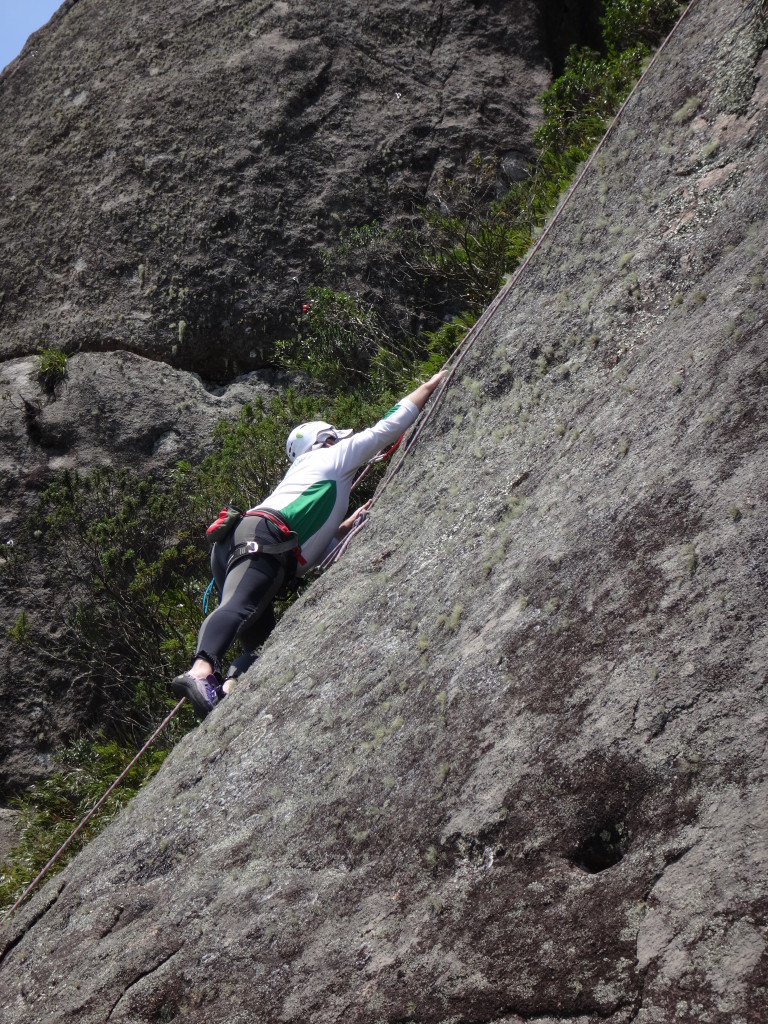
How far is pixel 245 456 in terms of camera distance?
796 cm

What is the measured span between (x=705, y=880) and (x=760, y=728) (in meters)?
0.40

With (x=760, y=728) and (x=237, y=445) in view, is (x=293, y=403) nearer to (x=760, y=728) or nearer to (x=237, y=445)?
(x=237, y=445)

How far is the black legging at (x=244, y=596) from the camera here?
220 inches

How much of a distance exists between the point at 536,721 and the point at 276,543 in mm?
2921

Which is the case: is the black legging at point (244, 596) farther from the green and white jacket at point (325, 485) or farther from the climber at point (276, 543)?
the green and white jacket at point (325, 485)

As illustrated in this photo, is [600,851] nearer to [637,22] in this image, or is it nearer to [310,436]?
[310,436]

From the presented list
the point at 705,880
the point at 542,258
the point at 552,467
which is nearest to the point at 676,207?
the point at 542,258

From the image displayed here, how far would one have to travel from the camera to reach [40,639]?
A: 27.7 feet

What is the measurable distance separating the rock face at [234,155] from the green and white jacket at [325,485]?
11.6 feet

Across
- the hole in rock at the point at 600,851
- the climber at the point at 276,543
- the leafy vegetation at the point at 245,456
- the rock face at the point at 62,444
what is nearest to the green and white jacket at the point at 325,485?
the climber at the point at 276,543

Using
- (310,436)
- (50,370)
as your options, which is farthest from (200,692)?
(50,370)

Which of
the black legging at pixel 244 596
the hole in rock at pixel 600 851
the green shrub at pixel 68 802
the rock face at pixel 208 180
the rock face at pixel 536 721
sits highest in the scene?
the rock face at pixel 208 180

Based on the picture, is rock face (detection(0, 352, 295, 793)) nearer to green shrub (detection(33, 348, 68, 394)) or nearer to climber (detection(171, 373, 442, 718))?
green shrub (detection(33, 348, 68, 394))

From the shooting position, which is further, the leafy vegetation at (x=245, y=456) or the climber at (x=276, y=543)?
the leafy vegetation at (x=245, y=456)
